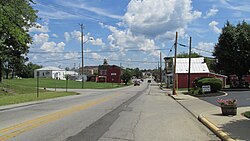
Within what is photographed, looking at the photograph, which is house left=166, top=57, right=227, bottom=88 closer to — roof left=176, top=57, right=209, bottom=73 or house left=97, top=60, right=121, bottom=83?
roof left=176, top=57, right=209, bottom=73

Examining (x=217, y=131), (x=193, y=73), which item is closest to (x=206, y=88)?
(x=217, y=131)

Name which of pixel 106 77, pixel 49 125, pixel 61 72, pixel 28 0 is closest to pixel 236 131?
pixel 49 125

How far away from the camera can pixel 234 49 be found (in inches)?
2010

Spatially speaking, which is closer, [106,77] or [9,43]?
[9,43]

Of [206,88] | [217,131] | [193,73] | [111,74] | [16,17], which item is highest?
[16,17]

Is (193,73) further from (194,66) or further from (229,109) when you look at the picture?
(229,109)

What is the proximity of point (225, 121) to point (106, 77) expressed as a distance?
417ft

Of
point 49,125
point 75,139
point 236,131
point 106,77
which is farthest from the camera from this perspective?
point 106,77

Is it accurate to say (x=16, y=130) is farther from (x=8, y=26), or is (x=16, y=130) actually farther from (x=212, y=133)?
(x=8, y=26)

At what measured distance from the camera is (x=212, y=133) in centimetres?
1185

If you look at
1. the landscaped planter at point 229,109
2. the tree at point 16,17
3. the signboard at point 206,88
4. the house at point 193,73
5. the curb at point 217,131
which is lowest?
the curb at point 217,131

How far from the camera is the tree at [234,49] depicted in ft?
164

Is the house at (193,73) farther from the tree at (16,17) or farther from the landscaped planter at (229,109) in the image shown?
the landscaped planter at (229,109)

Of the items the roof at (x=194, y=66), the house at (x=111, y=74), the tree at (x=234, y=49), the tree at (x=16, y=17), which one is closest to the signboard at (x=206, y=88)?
the tree at (x=234, y=49)
